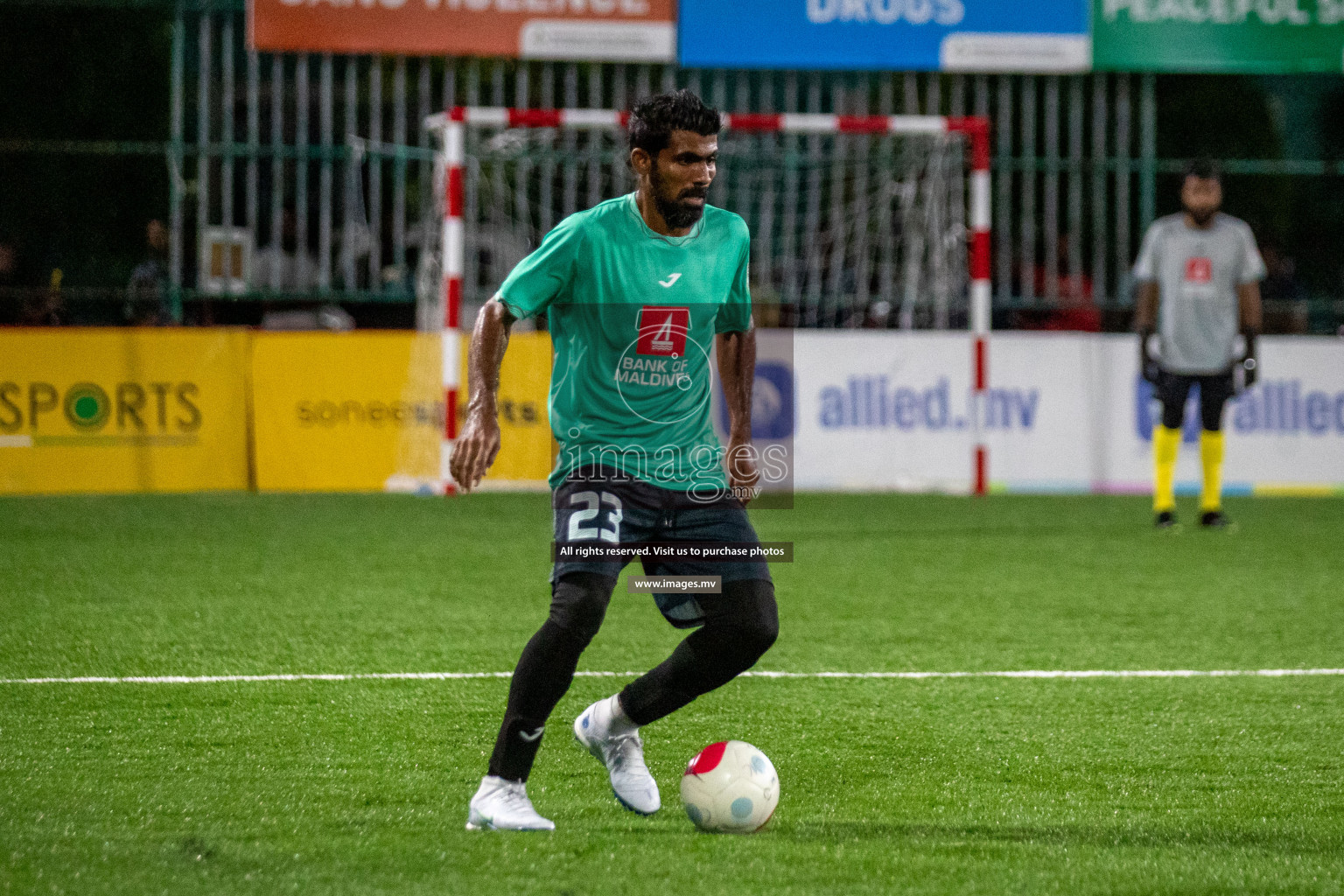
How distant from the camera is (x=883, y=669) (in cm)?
591

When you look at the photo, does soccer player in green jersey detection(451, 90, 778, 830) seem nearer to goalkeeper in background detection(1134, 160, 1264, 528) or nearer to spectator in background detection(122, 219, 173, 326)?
goalkeeper in background detection(1134, 160, 1264, 528)

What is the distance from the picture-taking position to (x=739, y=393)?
430 centimetres

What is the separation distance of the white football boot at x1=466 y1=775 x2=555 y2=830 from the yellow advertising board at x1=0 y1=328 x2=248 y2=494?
29.6ft

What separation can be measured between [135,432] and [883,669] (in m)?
7.73

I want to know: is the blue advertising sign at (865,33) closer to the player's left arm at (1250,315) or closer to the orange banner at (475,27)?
the orange banner at (475,27)

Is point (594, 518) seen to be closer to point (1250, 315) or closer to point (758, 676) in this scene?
point (758, 676)

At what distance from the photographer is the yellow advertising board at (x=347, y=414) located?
40.6ft

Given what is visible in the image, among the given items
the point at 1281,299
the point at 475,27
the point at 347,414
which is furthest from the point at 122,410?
the point at 1281,299

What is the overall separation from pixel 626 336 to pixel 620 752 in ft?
3.26

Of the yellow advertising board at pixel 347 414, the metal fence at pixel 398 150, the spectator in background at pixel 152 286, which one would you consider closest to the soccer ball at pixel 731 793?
the yellow advertising board at pixel 347 414

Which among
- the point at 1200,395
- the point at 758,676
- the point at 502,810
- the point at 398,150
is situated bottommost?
the point at 758,676

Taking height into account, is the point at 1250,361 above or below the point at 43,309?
below

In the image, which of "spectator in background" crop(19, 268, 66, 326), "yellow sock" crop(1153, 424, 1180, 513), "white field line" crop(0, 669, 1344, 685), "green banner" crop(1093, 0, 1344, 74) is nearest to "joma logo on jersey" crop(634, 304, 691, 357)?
"white field line" crop(0, 669, 1344, 685)

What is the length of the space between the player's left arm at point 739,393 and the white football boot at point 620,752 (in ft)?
Result: 2.15
